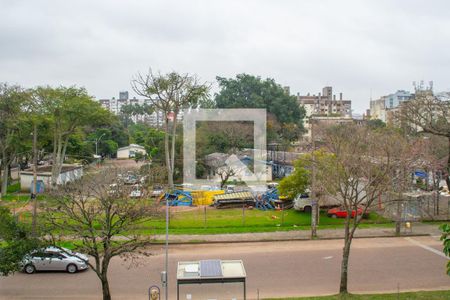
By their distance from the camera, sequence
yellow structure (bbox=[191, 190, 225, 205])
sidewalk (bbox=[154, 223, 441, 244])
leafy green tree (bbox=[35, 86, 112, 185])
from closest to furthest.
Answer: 1. sidewalk (bbox=[154, 223, 441, 244])
2. yellow structure (bbox=[191, 190, 225, 205])
3. leafy green tree (bbox=[35, 86, 112, 185])

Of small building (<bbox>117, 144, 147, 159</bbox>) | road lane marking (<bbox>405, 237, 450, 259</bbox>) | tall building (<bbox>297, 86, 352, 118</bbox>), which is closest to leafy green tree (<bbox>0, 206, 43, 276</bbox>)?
road lane marking (<bbox>405, 237, 450, 259</bbox>)

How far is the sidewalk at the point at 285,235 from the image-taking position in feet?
71.3

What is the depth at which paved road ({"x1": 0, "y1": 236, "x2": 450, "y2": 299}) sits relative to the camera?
15.2m

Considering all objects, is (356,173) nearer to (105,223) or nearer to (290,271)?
(290,271)

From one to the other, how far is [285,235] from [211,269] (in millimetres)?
9849

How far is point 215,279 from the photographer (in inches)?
500

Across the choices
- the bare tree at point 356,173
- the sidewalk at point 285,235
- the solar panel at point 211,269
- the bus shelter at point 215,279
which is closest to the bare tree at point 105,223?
the bus shelter at point 215,279

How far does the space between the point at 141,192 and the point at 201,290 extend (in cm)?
483

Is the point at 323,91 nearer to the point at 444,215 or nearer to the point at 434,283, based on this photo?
the point at 444,215

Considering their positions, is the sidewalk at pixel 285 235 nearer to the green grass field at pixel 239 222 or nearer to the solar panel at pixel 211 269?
the green grass field at pixel 239 222

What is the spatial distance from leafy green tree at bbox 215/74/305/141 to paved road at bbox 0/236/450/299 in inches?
1754

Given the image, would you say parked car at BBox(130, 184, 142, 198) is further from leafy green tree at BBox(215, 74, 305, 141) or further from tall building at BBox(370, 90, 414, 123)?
tall building at BBox(370, 90, 414, 123)

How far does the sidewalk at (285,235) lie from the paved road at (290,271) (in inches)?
22.2

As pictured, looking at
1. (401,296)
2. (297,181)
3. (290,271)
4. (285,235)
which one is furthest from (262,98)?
(401,296)
